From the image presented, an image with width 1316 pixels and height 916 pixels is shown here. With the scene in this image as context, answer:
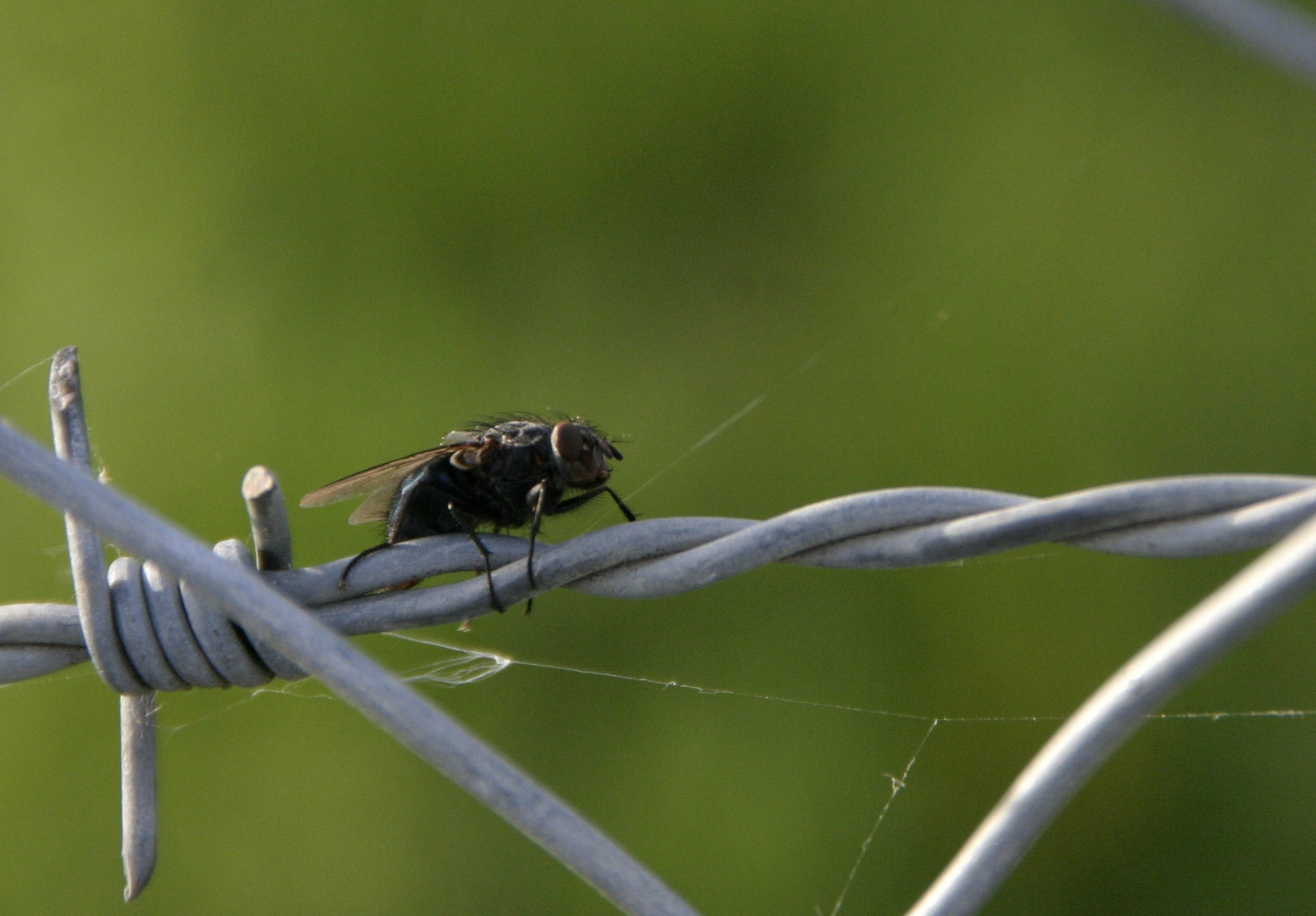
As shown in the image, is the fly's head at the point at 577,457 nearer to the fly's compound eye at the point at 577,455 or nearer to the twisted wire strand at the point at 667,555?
the fly's compound eye at the point at 577,455

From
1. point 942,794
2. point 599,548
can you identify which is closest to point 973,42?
point 942,794

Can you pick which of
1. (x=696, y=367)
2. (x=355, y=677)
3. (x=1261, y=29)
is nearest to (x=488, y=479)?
(x=355, y=677)

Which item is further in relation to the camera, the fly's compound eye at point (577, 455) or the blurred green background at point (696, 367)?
the blurred green background at point (696, 367)

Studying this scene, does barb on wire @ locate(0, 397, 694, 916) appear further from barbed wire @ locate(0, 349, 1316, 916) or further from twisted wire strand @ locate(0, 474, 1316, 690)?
twisted wire strand @ locate(0, 474, 1316, 690)

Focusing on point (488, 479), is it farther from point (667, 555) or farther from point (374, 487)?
point (667, 555)

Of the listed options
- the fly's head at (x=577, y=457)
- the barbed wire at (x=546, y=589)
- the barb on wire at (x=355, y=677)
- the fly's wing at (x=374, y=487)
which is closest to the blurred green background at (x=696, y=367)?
the fly's wing at (x=374, y=487)
